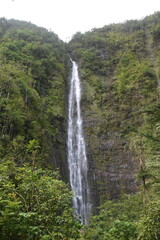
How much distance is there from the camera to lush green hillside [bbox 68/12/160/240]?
63.9 feet

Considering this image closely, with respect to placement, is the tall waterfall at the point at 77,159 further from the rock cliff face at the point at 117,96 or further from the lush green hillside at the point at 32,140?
the lush green hillside at the point at 32,140

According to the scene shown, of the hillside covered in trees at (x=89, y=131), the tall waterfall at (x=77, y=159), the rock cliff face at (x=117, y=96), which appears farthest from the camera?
the rock cliff face at (x=117, y=96)

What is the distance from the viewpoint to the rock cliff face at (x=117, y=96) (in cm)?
2156

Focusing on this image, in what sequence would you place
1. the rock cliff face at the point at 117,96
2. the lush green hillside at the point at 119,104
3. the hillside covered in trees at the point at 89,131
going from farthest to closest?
the rock cliff face at the point at 117,96
the lush green hillside at the point at 119,104
the hillside covered in trees at the point at 89,131

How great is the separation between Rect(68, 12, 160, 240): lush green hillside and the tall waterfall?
2.79 feet

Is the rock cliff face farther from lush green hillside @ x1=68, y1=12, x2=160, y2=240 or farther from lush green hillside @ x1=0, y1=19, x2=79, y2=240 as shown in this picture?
lush green hillside @ x1=0, y1=19, x2=79, y2=240

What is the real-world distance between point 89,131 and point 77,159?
4477mm

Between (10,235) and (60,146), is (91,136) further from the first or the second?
(10,235)

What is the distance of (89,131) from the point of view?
25781 millimetres

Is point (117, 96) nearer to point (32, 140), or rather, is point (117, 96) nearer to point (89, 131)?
point (89, 131)

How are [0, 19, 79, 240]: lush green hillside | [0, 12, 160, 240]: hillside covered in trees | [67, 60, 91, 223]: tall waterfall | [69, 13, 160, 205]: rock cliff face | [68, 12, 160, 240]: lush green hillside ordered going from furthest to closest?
1. [69, 13, 160, 205]: rock cliff face
2. [68, 12, 160, 240]: lush green hillside
3. [67, 60, 91, 223]: tall waterfall
4. [0, 12, 160, 240]: hillside covered in trees
5. [0, 19, 79, 240]: lush green hillside

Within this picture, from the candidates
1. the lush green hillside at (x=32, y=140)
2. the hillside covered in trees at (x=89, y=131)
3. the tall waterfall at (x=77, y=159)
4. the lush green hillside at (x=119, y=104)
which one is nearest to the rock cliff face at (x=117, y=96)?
the lush green hillside at (x=119, y=104)

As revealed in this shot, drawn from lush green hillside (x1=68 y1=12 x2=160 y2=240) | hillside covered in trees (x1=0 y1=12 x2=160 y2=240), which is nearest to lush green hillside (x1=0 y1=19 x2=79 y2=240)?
hillside covered in trees (x1=0 y1=12 x2=160 y2=240)

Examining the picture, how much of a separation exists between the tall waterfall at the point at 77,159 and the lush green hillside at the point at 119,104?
85 centimetres
